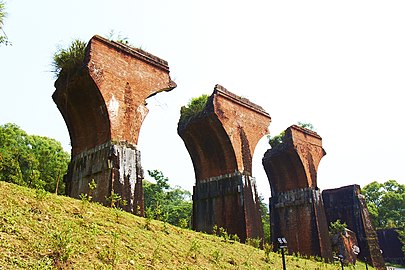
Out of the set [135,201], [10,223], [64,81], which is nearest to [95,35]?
[64,81]

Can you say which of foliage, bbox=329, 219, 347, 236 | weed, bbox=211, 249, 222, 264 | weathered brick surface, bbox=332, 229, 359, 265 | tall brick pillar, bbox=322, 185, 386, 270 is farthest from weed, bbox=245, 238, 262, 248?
tall brick pillar, bbox=322, 185, 386, 270

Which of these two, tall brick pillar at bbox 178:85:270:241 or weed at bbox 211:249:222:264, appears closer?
weed at bbox 211:249:222:264

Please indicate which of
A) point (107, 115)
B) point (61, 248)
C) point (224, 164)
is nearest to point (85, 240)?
point (61, 248)

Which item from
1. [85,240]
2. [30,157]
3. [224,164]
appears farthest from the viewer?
[30,157]

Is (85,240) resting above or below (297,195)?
below

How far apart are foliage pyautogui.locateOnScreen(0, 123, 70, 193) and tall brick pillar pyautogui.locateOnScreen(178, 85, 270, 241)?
8.46 m

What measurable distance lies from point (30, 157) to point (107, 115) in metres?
15.3

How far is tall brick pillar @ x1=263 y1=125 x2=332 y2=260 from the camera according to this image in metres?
16.5

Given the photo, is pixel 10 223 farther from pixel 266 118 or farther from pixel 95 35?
pixel 266 118

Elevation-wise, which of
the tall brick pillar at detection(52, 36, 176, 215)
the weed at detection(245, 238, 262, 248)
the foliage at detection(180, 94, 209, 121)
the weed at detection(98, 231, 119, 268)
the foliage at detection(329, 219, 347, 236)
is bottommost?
the weed at detection(98, 231, 119, 268)

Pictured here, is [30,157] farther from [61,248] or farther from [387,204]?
[387,204]

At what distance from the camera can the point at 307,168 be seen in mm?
17516

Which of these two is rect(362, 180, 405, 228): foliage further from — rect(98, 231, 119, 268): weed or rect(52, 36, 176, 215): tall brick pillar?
rect(98, 231, 119, 268): weed

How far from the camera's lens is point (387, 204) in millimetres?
37219
